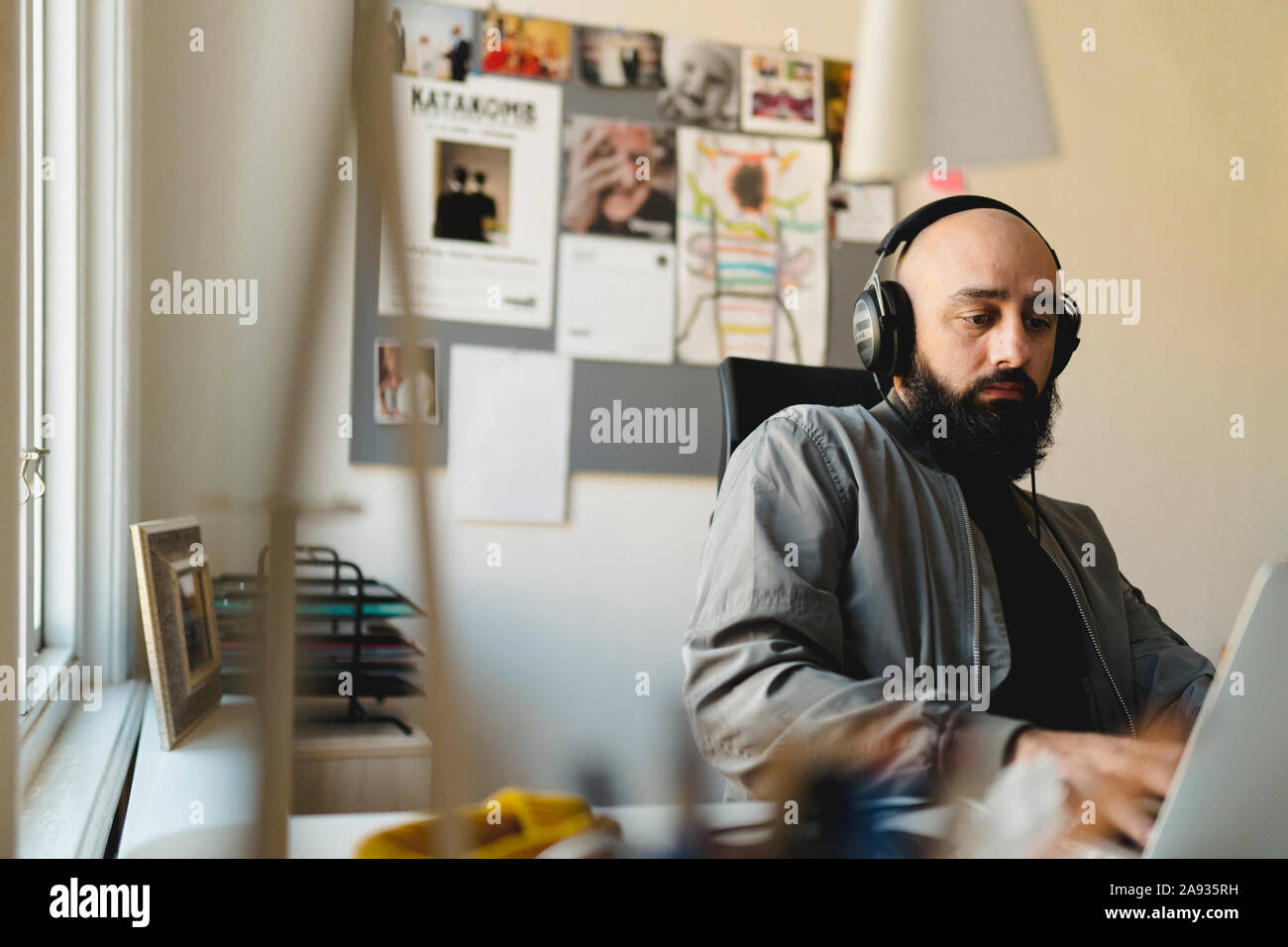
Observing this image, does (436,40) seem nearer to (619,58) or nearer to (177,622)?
(619,58)

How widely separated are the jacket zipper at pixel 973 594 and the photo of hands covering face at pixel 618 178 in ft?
2.84

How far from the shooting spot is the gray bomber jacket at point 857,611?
72 centimetres

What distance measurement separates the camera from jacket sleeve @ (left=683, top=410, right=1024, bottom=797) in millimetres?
661

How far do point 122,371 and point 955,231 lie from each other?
903 mm

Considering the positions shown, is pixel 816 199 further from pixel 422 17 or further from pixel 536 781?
pixel 536 781

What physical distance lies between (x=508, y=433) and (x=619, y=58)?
0.63m

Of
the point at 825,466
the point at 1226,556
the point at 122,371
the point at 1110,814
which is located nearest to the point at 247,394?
the point at 1110,814

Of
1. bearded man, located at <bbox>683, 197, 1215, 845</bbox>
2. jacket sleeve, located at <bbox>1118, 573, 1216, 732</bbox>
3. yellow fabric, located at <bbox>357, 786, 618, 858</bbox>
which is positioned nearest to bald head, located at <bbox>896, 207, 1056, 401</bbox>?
bearded man, located at <bbox>683, 197, 1215, 845</bbox>

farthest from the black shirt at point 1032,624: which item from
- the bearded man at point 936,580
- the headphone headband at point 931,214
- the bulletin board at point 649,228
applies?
the bulletin board at point 649,228

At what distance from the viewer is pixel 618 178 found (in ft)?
5.38

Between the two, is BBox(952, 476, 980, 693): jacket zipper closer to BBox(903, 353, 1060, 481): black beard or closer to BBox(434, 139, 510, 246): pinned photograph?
BBox(903, 353, 1060, 481): black beard

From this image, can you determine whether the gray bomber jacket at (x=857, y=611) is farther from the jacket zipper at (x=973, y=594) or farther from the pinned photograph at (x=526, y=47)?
the pinned photograph at (x=526, y=47)

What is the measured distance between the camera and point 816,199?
173 cm

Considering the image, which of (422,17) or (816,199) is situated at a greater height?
(422,17)
